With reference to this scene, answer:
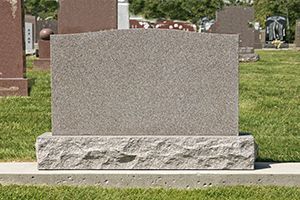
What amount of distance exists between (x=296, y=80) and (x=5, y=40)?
6372mm

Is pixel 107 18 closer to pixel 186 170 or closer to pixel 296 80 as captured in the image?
pixel 296 80

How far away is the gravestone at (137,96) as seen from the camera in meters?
4.19

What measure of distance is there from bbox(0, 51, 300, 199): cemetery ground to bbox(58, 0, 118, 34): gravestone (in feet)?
4.20

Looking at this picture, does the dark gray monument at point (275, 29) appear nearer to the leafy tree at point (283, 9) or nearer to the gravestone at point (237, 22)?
the leafy tree at point (283, 9)

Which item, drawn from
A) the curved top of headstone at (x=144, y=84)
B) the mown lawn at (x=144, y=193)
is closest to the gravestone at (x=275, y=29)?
the curved top of headstone at (x=144, y=84)

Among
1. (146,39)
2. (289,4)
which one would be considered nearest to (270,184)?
(146,39)

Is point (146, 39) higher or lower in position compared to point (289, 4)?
lower

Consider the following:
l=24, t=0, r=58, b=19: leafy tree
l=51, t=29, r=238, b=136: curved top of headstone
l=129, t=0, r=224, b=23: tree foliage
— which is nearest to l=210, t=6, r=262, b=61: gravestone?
l=51, t=29, r=238, b=136: curved top of headstone

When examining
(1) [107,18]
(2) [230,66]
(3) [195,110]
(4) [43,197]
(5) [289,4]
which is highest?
(5) [289,4]

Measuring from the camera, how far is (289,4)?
171 ft

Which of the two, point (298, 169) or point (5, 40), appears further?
point (5, 40)

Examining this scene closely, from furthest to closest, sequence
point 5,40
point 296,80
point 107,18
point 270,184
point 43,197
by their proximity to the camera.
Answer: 1. point 296,80
2. point 107,18
3. point 5,40
4. point 270,184
5. point 43,197

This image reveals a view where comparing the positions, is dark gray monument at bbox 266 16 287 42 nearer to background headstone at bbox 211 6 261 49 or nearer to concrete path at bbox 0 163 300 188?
background headstone at bbox 211 6 261 49

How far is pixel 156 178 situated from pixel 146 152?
0.73 feet
